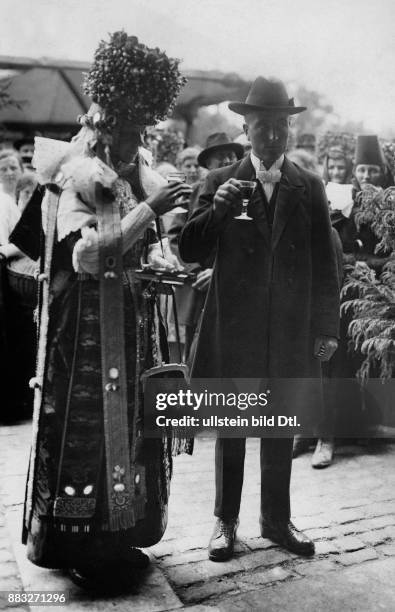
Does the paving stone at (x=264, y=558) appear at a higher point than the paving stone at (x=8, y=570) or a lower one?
lower

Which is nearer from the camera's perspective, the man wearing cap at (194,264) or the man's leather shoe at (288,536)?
the man's leather shoe at (288,536)

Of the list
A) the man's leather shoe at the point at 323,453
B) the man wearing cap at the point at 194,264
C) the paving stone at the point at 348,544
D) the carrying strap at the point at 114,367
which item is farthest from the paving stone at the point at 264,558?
the man wearing cap at the point at 194,264

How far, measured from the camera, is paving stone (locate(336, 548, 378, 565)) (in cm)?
295

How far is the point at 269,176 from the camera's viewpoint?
293 centimetres

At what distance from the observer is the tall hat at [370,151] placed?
4738 millimetres

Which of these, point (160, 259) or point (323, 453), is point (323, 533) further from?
point (160, 259)

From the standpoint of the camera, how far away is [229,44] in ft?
11.4

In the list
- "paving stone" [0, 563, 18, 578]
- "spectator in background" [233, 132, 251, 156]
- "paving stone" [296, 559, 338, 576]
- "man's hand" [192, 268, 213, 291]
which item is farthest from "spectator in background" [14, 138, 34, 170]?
"paving stone" [296, 559, 338, 576]

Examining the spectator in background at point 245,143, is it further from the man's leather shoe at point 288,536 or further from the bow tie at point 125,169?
the man's leather shoe at point 288,536

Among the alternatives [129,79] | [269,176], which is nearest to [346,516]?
[269,176]

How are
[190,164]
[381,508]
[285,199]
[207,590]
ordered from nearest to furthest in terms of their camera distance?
[207,590] → [285,199] → [381,508] → [190,164]

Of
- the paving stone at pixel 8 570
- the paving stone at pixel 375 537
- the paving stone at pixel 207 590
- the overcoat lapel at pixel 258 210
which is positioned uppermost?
the overcoat lapel at pixel 258 210

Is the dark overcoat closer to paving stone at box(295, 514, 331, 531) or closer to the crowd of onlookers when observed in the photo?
paving stone at box(295, 514, 331, 531)

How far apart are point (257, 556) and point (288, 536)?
177mm
